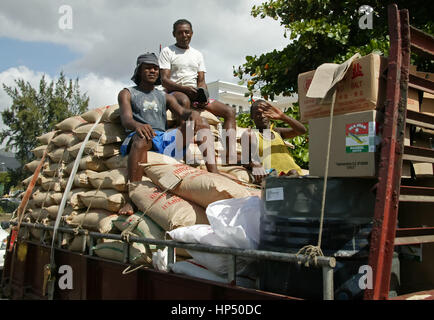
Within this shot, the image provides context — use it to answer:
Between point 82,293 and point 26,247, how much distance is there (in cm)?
174

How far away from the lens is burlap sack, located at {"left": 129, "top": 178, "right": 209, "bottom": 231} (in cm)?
295

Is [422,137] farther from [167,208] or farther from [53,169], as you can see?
[53,169]

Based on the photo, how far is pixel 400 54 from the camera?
6.22ft

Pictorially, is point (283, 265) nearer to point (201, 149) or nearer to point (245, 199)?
point (245, 199)

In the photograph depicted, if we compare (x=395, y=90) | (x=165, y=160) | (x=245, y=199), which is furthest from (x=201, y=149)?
(x=395, y=90)

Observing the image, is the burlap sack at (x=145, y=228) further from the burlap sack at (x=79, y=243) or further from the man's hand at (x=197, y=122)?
the man's hand at (x=197, y=122)

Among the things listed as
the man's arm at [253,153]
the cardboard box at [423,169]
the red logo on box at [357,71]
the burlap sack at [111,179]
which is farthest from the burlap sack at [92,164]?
the cardboard box at [423,169]

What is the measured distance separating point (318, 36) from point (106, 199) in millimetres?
4401

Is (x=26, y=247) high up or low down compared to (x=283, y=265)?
down

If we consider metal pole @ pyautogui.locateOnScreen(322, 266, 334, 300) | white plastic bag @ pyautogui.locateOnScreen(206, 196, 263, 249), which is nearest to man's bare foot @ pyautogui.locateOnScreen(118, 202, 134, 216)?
white plastic bag @ pyautogui.locateOnScreen(206, 196, 263, 249)

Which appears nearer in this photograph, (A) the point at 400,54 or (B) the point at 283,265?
(A) the point at 400,54
